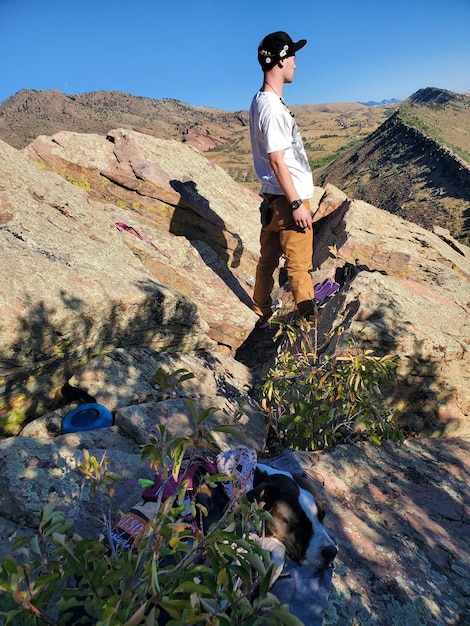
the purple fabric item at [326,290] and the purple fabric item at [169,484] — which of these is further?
the purple fabric item at [326,290]

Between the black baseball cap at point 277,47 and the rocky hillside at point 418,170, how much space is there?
18570 millimetres

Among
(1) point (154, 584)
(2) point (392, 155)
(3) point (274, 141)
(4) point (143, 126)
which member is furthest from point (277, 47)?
(4) point (143, 126)

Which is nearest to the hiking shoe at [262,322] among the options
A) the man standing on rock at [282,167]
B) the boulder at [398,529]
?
the man standing on rock at [282,167]

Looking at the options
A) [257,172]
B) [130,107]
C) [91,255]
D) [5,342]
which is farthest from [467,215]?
[130,107]

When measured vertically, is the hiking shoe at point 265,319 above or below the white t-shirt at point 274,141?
below

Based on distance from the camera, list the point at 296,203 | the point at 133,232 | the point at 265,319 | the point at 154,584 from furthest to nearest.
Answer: the point at 133,232
the point at 265,319
the point at 296,203
the point at 154,584

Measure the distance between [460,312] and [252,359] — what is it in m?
2.98

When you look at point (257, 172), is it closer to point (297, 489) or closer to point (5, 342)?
point (5, 342)

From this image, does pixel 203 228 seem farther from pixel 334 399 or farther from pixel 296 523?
pixel 296 523

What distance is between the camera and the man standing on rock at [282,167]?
13.3 feet

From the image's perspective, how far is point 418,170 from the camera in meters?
33.9

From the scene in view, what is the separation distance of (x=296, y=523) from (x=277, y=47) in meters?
4.40

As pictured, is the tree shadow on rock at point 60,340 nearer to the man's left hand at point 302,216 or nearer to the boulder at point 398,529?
the man's left hand at point 302,216

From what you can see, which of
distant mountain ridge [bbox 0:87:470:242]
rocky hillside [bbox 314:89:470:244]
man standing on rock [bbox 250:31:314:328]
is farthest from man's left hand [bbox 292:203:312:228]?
distant mountain ridge [bbox 0:87:470:242]
